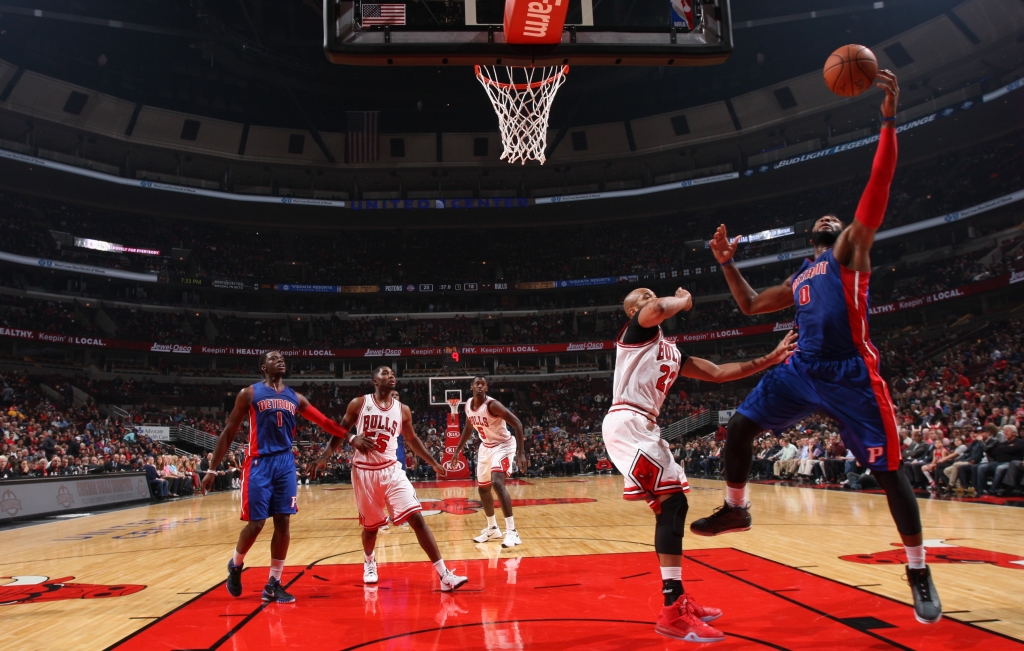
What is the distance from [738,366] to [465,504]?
35.3 ft

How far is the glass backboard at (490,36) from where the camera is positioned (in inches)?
236

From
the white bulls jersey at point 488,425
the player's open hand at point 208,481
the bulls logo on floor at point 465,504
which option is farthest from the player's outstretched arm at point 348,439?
the bulls logo on floor at point 465,504

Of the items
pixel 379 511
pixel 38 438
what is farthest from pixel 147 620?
pixel 38 438

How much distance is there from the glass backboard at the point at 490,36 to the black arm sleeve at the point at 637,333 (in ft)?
9.13

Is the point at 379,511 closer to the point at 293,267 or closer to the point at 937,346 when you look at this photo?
the point at 937,346

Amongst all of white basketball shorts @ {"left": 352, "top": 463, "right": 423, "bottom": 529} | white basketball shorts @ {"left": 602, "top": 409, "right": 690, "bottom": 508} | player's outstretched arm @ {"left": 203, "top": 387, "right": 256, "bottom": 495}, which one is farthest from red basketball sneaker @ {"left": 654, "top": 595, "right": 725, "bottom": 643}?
player's outstretched arm @ {"left": 203, "top": 387, "right": 256, "bottom": 495}

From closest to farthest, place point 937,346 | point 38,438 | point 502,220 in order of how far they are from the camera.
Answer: point 38,438, point 937,346, point 502,220

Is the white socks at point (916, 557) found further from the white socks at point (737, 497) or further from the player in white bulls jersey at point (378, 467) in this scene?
the player in white bulls jersey at point (378, 467)

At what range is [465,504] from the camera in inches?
571

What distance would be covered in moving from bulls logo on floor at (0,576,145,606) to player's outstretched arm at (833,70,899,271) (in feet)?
19.4

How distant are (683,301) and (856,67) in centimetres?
183

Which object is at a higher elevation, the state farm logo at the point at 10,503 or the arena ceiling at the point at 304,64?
the arena ceiling at the point at 304,64

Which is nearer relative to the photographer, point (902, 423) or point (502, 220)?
point (902, 423)

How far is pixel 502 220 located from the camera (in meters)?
42.9
